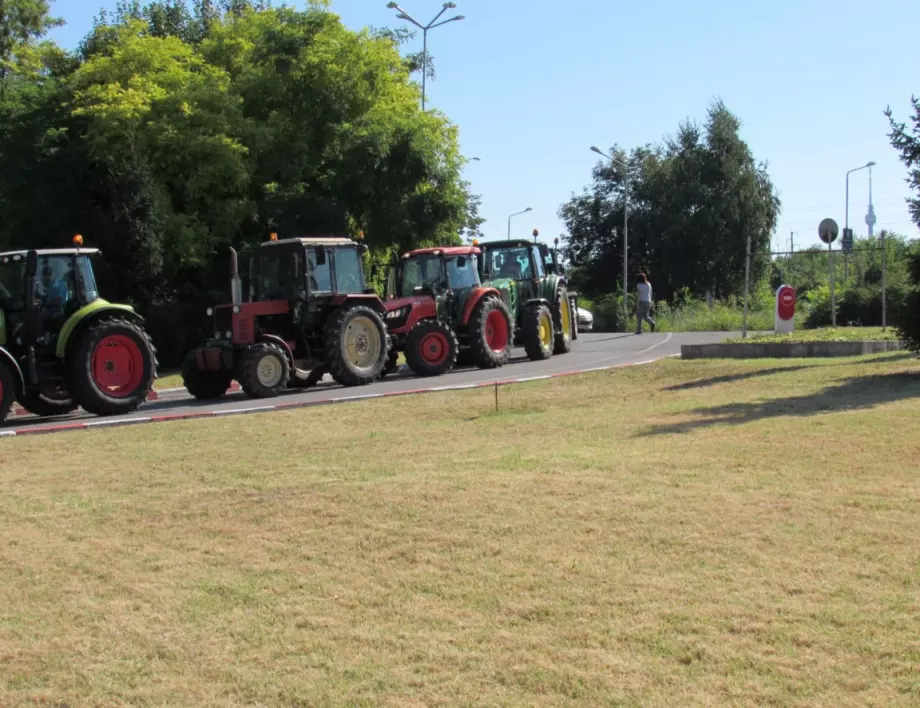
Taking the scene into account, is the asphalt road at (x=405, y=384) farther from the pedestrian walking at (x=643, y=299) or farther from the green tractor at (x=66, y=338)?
the pedestrian walking at (x=643, y=299)

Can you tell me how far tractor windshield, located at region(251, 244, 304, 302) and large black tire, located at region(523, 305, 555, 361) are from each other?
20.3 feet

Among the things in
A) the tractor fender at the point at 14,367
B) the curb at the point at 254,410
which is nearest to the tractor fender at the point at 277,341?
the curb at the point at 254,410

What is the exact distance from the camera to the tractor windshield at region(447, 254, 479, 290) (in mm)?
21531

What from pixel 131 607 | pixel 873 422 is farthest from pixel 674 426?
pixel 131 607

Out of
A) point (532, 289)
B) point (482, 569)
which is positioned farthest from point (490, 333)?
point (482, 569)

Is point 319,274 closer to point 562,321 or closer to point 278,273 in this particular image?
point 278,273

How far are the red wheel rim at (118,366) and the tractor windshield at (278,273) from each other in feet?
10.1

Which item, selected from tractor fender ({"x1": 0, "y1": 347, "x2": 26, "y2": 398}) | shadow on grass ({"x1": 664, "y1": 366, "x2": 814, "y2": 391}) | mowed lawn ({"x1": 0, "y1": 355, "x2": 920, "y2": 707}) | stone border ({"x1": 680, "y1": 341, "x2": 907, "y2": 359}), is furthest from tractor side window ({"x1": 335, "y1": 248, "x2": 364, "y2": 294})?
mowed lawn ({"x1": 0, "y1": 355, "x2": 920, "y2": 707})

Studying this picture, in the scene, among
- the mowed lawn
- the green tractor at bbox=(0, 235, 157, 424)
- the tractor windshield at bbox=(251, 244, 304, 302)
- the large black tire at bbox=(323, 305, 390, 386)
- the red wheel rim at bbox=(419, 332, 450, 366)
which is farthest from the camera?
the red wheel rim at bbox=(419, 332, 450, 366)

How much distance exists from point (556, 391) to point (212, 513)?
8.09 m

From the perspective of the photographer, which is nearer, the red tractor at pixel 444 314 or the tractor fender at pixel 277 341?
the tractor fender at pixel 277 341

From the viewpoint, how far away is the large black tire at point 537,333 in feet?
74.7

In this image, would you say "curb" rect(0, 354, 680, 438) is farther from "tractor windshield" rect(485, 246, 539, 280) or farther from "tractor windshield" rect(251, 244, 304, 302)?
"tractor windshield" rect(485, 246, 539, 280)

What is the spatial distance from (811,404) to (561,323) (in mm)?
13027
